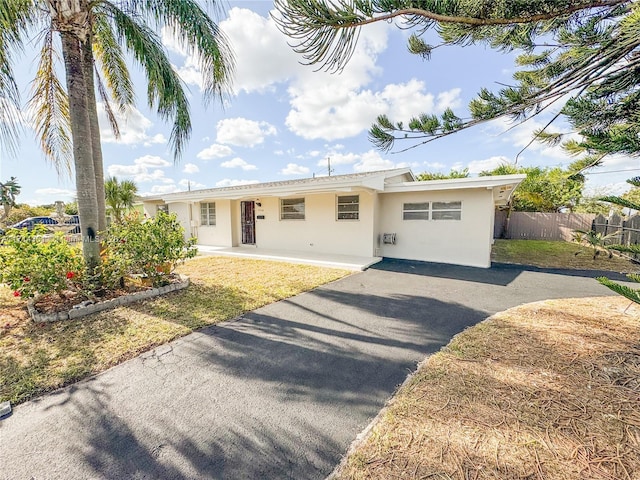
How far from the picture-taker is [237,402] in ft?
8.82

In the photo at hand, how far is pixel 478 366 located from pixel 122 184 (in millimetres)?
21197

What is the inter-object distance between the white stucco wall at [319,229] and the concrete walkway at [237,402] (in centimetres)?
549

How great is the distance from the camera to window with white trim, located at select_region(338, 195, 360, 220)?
1037 centimetres

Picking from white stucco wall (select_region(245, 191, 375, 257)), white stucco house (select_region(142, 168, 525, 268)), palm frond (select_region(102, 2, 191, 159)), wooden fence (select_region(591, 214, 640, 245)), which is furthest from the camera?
white stucco wall (select_region(245, 191, 375, 257))

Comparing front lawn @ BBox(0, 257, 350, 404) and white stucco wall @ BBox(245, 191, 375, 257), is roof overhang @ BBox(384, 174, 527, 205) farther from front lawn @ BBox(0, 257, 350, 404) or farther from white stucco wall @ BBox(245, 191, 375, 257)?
front lawn @ BBox(0, 257, 350, 404)

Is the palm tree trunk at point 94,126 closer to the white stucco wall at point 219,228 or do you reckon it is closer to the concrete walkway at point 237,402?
the concrete walkway at point 237,402

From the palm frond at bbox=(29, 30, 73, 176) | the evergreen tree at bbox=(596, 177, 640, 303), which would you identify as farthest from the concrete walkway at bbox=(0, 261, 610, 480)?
the palm frond at bbox=(29, 30, 73, 176)

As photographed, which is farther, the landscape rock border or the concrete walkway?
the landscape rock border

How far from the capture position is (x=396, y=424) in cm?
230

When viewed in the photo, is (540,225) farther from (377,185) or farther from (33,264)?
(33,264)

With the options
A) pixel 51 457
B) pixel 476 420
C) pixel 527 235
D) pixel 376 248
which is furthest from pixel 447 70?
pixel 527 235

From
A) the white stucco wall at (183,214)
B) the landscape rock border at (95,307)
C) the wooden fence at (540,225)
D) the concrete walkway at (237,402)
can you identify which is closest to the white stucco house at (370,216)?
the white stucco wall at (183,214)

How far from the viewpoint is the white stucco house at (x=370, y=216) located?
9094 millimetres

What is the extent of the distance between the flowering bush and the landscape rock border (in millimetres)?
386
